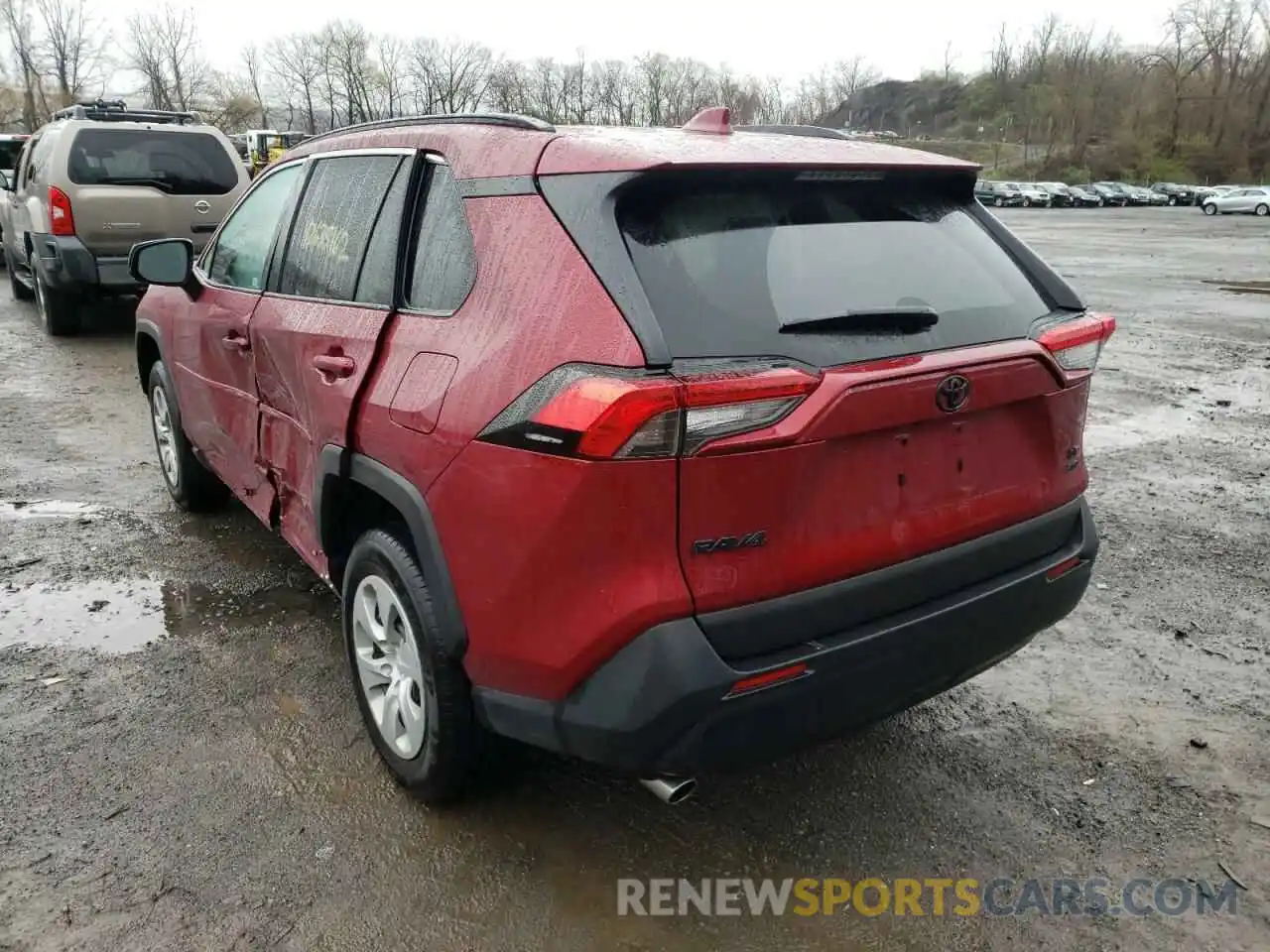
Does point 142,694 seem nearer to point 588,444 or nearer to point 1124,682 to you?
point 588,444

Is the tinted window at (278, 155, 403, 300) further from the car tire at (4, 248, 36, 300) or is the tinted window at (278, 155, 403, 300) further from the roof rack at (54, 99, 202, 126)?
the car tire at (4, 248, 36, 300)

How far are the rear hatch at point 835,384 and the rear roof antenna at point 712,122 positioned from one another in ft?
1.59

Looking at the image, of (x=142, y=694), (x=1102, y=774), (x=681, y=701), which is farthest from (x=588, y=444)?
(x=142, y=694)

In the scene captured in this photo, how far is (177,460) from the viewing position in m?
5.03

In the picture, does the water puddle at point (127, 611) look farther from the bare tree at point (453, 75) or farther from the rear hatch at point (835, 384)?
the bare tree at point (453, 75)

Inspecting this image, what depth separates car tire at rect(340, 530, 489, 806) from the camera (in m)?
2.49

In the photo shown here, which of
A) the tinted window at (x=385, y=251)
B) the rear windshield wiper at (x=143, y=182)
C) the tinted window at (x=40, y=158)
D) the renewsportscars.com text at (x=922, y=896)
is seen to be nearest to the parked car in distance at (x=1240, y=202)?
the rear windshield wiper at (x=143, y=182)

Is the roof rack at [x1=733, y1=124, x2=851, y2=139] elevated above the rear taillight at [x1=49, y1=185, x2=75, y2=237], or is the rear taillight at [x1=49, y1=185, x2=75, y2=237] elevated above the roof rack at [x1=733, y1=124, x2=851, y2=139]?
the roof rack at [x1=733, y1=124, x2=851, y2=139]

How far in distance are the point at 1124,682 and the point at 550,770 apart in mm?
2079

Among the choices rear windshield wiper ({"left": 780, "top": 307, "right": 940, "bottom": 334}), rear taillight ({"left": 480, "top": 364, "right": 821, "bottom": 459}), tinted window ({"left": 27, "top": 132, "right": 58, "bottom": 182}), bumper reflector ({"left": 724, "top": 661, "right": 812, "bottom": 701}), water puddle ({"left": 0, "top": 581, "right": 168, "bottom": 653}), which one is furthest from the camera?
tinted window ({"left": 27, "top": 132, "right": 58, "bottom": 182})

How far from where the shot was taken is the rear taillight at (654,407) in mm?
1952

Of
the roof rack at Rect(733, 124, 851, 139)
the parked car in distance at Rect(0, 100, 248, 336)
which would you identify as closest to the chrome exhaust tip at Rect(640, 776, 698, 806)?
the roof rack at Rect(733, 124, 851, 139)

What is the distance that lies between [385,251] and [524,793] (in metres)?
1.63

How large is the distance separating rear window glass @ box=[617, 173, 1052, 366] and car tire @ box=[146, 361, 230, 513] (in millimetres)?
3385
